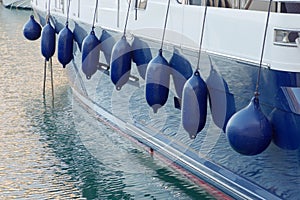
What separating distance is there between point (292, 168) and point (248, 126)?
561 mm

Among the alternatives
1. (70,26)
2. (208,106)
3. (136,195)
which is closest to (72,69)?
(70,26)

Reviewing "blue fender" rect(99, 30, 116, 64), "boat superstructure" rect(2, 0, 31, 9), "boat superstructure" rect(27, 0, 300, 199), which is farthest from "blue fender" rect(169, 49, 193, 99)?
"boat superstructure" rect(2, 0, 31, 9)

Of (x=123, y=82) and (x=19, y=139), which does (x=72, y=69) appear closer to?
(x=19, y=139)

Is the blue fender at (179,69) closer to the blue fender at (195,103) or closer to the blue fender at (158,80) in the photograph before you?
the blue fender at (158,80)

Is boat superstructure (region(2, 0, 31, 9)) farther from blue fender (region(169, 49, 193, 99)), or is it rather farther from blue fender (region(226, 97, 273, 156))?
blue fender (region(226, 97, 273, 156))

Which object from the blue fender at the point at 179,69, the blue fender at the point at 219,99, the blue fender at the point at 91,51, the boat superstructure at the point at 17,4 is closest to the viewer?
the blue fender at the point at 219,99

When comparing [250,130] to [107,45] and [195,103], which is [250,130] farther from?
[107,45]

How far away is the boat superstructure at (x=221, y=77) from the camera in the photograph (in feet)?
13.7

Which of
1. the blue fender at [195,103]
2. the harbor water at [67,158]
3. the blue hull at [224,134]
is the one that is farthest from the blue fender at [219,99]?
the harbor water at [67,158]

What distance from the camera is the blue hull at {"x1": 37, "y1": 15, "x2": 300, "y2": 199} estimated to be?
4.25m

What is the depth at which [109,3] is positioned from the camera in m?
7.09

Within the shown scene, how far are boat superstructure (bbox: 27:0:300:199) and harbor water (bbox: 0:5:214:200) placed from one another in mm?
231

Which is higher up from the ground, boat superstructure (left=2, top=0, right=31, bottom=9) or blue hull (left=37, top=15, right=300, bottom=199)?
blue hull (left=37, top=15, right=300, bottom=199)

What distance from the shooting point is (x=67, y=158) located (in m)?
6.82
